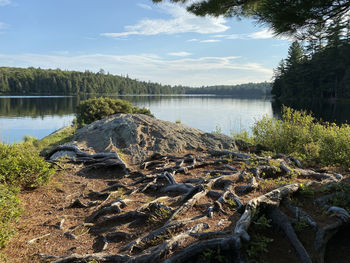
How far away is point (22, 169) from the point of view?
20.1 ft

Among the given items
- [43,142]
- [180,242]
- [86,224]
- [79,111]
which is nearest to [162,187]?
[86,224]

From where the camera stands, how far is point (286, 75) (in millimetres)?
63531

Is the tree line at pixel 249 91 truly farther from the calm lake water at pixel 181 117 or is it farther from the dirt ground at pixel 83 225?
the dirt ground at pixel 83 225

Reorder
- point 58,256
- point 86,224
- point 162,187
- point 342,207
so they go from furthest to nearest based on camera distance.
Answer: point 162,187, point 86,224, point 342,207, point 58,256

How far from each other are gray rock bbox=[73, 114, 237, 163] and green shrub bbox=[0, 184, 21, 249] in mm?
5056

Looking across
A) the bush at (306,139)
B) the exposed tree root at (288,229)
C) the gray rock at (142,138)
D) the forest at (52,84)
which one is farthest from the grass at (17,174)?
the forest at (52,84)

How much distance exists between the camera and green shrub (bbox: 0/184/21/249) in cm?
411

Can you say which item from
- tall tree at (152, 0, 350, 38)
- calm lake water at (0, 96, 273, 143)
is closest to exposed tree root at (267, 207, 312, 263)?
tall tree at (152, 0, 350, 38)

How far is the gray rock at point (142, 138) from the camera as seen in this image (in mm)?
10328

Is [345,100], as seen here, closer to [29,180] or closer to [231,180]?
[231,180]

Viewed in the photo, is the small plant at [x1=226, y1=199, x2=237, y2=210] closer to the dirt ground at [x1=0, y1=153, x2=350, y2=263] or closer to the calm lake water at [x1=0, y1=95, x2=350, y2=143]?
the dirt ground at [x1=0, y1=153, x2=350, y2=263]

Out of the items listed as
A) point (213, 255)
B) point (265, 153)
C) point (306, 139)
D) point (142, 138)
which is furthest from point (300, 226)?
point (306, 139)

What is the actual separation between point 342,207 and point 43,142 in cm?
1561

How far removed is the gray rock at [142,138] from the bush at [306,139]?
189cm
